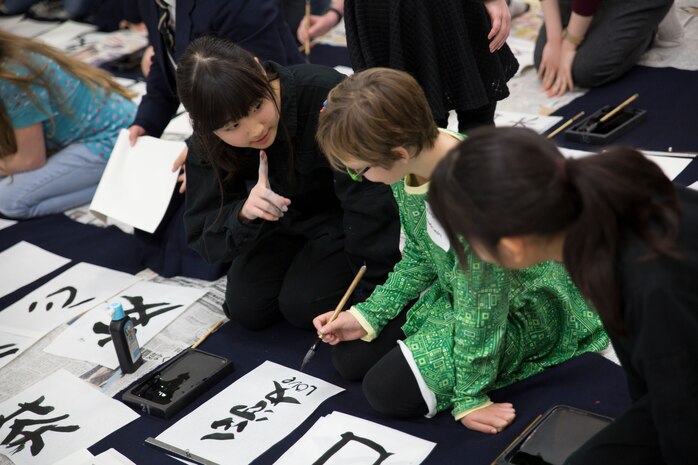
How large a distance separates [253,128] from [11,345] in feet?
3.05

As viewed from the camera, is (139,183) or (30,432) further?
(139,183)

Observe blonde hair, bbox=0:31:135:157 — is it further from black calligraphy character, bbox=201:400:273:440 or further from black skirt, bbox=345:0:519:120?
black calligraphy character, bbox=201:400:273:440

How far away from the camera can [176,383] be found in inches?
69.4

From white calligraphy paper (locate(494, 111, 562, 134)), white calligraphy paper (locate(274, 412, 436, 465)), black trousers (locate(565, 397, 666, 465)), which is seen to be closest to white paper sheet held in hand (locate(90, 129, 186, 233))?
white calligraphy paper (locate(274, 412, 436, 465))

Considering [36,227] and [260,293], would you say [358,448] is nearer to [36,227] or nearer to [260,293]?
[260,293]

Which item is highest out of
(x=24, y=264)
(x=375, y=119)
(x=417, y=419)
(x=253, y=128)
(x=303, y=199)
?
(x=375, y=119)

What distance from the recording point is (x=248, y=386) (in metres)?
1.74

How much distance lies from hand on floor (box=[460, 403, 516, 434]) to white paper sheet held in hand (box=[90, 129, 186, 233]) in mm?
1139

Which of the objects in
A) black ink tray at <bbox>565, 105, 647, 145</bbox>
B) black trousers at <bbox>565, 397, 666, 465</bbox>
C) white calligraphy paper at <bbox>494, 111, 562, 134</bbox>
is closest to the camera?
black trousers at <bbox>565, 397, 666, 465</bbox>

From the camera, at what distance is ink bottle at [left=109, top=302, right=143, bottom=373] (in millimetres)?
1799

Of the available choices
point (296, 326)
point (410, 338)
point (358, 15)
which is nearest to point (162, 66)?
point (358, 15)

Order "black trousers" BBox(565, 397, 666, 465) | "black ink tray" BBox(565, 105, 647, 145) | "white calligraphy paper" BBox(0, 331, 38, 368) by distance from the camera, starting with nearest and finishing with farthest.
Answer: "black trousers" BBox(565, 397, 666, 465)
"white calligraphy paper" BBox(0, 331, 38, 368)
"black ink tray" BBox(565, 105, 647, 145)

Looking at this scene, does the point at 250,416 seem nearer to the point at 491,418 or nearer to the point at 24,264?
the point at 491,418

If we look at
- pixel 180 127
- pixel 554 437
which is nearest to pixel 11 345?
pixel 180 127
